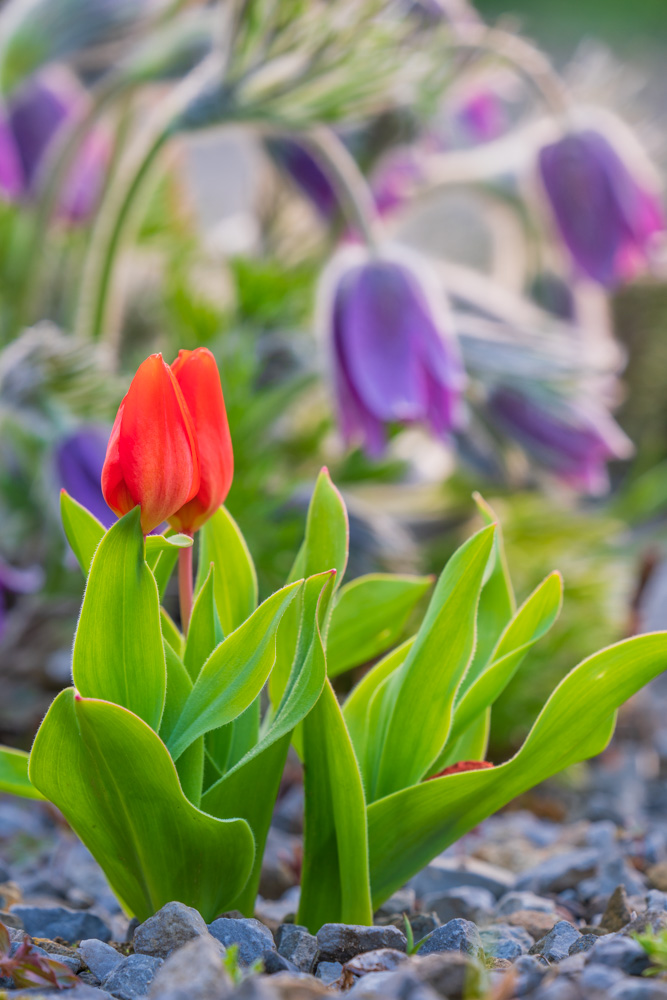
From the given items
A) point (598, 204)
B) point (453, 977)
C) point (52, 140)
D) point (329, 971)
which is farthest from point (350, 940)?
point (52, 140)

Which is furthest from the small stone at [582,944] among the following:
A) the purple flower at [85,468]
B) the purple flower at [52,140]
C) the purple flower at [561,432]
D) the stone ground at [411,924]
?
the purple flower at [52,140]

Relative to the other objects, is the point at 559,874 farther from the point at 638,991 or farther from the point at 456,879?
the point at 638,991

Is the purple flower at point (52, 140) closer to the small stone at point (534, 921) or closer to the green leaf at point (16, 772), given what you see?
the green leaf at point (16, 772)

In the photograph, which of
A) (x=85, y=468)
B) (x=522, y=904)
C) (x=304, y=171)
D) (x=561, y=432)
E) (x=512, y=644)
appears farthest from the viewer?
(x=304, y=171)

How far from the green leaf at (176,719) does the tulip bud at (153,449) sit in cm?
10

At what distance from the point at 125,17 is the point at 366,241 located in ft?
1.47

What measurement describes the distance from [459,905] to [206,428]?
429 millimetres

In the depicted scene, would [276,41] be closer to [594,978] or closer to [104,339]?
[104,339]

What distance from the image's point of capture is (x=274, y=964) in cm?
58

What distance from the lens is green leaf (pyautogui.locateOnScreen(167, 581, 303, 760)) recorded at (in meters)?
0.57

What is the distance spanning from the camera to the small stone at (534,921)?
27.7 inches

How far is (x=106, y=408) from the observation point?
1091 millimetres

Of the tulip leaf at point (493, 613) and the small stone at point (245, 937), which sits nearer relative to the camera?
the small stone at point (245, 937)

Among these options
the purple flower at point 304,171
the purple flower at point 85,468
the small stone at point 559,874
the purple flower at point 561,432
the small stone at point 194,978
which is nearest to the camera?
the small stone at point 194,978
